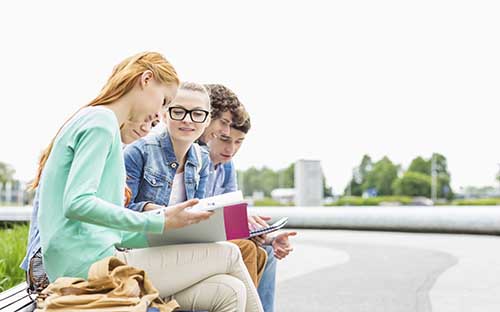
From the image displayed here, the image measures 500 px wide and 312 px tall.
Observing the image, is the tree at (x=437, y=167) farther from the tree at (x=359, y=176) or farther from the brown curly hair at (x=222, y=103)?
the brown curly hair at (x=222, y=103)

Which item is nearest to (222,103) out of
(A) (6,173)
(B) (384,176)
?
(A) (6,173)

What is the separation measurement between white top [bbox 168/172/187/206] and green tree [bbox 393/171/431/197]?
66946 millimetres

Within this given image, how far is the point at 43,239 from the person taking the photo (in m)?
2.19

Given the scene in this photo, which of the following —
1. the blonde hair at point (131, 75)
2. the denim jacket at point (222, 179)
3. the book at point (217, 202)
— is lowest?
the book at point (217, 202)

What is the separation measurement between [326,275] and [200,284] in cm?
517

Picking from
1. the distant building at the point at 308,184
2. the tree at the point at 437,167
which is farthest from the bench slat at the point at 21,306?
the tree at the point at 437,167

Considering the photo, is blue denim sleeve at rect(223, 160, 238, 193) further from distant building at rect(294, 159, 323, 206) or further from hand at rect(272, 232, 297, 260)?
distant building at rect(294, 159, 323, 206)

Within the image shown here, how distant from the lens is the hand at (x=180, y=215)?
2145mm

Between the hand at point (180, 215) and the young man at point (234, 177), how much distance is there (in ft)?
3.39

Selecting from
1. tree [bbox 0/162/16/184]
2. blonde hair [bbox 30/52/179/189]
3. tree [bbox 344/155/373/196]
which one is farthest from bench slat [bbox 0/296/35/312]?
tree [bbox 344/155/373/196]

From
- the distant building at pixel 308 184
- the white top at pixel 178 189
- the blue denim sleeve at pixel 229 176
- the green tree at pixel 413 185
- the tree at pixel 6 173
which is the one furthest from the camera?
the green tree at pixel 413 185

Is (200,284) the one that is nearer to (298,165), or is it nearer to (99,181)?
(99,181)

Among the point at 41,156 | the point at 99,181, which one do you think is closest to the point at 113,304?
the point at 99,181

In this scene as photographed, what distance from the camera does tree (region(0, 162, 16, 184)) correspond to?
61019 millimetres
